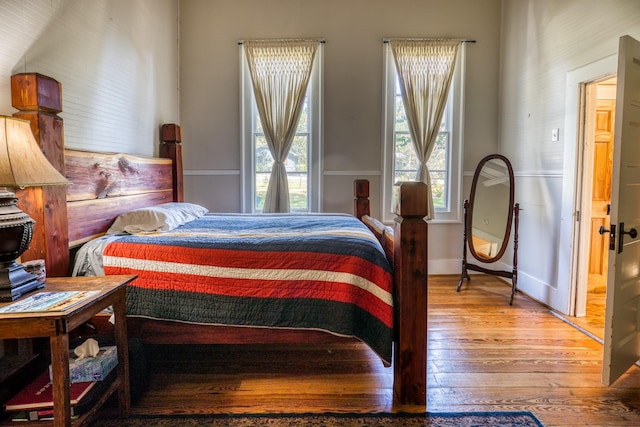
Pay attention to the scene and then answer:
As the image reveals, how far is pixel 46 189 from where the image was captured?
6.08 ft

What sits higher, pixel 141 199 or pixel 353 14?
pixel 353 14

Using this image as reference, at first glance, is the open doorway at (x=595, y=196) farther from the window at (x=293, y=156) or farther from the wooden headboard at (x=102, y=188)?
the wooden headboard at (x=102, y=188)

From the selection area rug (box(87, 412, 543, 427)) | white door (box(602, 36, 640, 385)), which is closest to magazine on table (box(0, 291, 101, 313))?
area rug (box(87, 412, 543, 427))

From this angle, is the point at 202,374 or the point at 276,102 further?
the point at 276,102

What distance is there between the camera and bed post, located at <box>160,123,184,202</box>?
12.1 feet

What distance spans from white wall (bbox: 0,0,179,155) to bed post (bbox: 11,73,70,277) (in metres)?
0.14

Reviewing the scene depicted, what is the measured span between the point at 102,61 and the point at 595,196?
15.0ft

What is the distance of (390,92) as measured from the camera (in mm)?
4172

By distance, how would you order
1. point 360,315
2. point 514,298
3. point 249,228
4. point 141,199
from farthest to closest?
point 514,298 → point 141,199 → point 249,228 → point 360,315

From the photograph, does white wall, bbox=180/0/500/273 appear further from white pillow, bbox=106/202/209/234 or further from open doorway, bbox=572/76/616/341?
white pillow, bbox=106/202/209/234

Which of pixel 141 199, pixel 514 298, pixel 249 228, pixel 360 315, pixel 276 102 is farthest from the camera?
pixel 276 102

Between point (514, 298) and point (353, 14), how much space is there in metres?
3.38

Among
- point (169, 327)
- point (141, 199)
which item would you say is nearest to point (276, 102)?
point (141, 199)

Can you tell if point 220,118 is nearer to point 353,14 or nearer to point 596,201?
point 353,14
